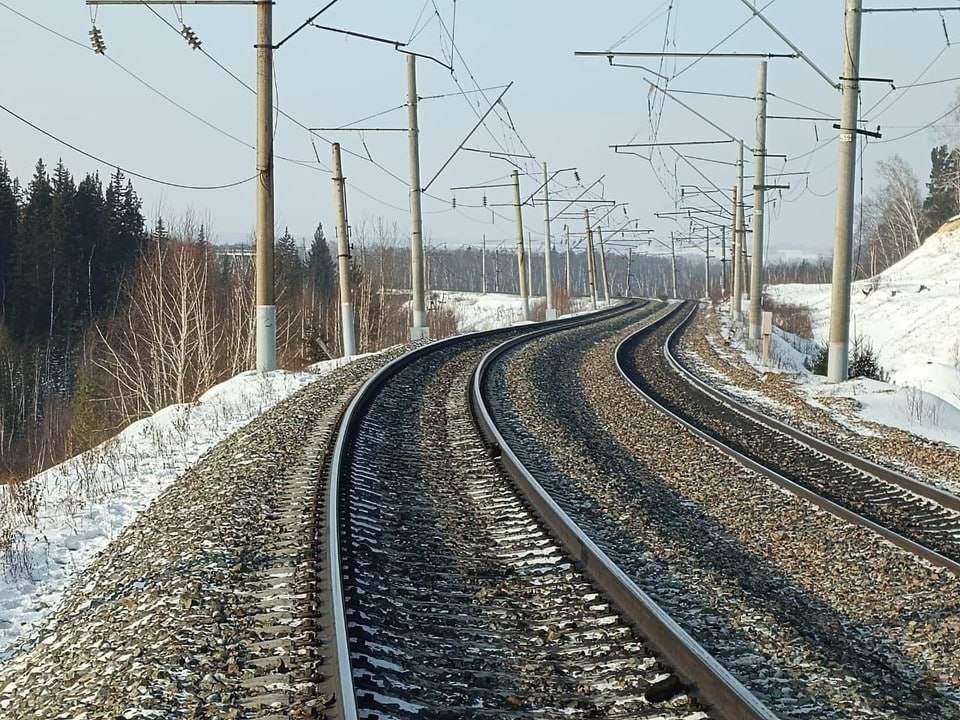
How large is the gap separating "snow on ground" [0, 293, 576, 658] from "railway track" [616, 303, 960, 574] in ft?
20.2

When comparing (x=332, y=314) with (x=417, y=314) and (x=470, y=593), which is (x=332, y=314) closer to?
(x=417, y=314)

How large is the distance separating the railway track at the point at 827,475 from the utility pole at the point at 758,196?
40.5ft

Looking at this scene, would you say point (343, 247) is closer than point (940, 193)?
Yes

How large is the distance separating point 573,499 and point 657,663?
169 inches

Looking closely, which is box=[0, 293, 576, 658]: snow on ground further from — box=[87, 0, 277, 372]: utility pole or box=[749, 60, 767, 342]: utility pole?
box=[749, 60, 767, 342]: utility pole

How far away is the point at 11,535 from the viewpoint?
909 centimetres

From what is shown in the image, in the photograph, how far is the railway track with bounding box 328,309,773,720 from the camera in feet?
14.6

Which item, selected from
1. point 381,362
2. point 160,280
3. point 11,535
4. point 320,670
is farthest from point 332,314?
point 320,670

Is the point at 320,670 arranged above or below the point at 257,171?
below

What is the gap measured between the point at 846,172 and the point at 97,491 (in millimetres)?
12986

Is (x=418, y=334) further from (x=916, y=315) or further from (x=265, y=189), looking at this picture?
(x=916, y=315)

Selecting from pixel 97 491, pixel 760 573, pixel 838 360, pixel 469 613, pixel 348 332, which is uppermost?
pixel 348 332

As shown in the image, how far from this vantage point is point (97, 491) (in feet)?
35.4

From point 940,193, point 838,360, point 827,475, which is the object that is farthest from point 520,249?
point 940,193
